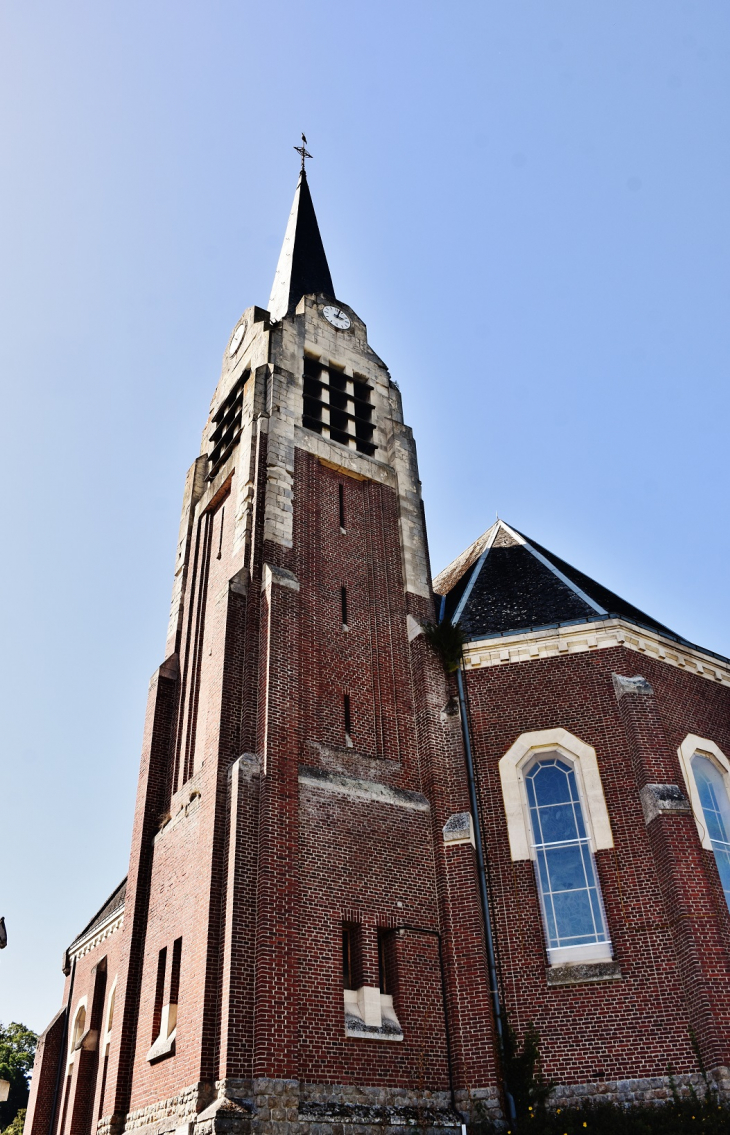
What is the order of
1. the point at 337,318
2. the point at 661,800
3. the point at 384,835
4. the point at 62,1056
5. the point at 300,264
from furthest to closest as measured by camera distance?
the point at 300,264
the point at 337,318
the point at 62,1056
the point at 384,835
the point at 661,800

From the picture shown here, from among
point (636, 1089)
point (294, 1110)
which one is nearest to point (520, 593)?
point (636, 1089)

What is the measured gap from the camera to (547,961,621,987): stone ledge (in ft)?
52.4

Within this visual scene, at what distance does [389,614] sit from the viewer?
2122 cm

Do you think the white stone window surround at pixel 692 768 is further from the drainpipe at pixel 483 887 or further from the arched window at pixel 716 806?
the drainpipe at pixel 483 887

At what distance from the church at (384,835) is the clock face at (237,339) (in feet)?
9.09

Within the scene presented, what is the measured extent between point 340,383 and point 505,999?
612 inches

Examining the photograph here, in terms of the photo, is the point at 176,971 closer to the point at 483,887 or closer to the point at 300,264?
the point at 483,887

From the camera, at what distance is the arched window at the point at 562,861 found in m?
16.6

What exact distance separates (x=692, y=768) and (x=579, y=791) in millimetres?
2445

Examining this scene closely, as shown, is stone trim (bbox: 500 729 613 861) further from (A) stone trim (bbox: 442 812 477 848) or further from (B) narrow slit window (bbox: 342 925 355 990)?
(B) narrow slit window (bbox: 342 925 355 990)

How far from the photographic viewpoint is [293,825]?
16.2 m

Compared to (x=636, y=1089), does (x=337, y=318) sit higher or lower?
higher

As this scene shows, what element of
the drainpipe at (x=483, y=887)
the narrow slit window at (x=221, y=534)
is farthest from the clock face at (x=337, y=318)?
the drainpipe at (x=483, y=887)

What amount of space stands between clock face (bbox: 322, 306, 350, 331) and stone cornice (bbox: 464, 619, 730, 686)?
10.6 meters
